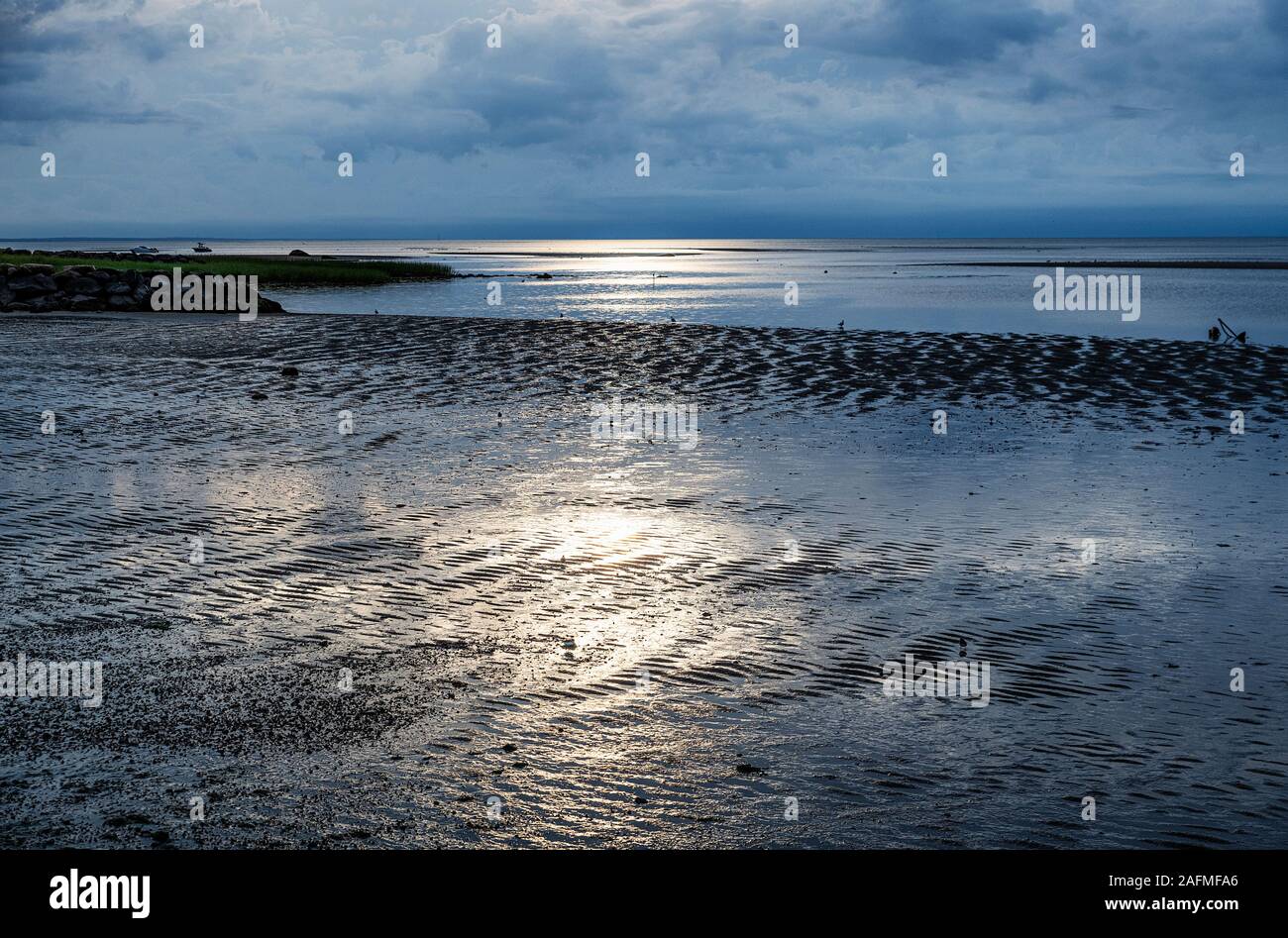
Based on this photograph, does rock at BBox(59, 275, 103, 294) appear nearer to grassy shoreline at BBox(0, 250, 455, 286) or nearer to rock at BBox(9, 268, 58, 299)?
rock at BBox(9, 268, 58, 299)

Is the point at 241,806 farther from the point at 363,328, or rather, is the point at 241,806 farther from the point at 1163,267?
the point at 1163,267

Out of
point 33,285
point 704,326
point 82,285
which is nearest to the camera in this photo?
point 704,326

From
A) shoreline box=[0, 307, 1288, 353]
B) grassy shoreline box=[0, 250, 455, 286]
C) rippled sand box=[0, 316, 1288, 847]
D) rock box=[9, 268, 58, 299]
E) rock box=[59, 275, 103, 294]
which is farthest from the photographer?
grassy shoreline box=[0, 250, 455, 286]

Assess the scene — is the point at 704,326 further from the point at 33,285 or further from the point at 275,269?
the point at 275,269

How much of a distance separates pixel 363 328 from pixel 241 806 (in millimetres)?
36469

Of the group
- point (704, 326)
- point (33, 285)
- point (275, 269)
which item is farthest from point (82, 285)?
point (275, 269)

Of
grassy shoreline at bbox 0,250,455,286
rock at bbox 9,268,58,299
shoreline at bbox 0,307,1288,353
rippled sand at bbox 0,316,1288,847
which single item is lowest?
rippled sand at bbox 0,316,1288,847

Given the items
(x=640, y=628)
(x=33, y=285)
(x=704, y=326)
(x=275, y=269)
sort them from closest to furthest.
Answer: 1. (x=640, y=628)
2. (x=704, y=326)
3. (x=33, y=285)
4. (x=275, y=269)

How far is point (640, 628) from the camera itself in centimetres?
1017

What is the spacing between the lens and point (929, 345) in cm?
3656

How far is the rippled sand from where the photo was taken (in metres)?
6.89

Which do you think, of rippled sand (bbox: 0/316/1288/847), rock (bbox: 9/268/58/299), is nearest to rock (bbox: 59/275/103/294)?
rock (bbox: 9/268/58/299)

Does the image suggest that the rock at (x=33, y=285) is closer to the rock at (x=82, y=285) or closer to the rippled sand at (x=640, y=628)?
the rock at (x=82, y=285)
